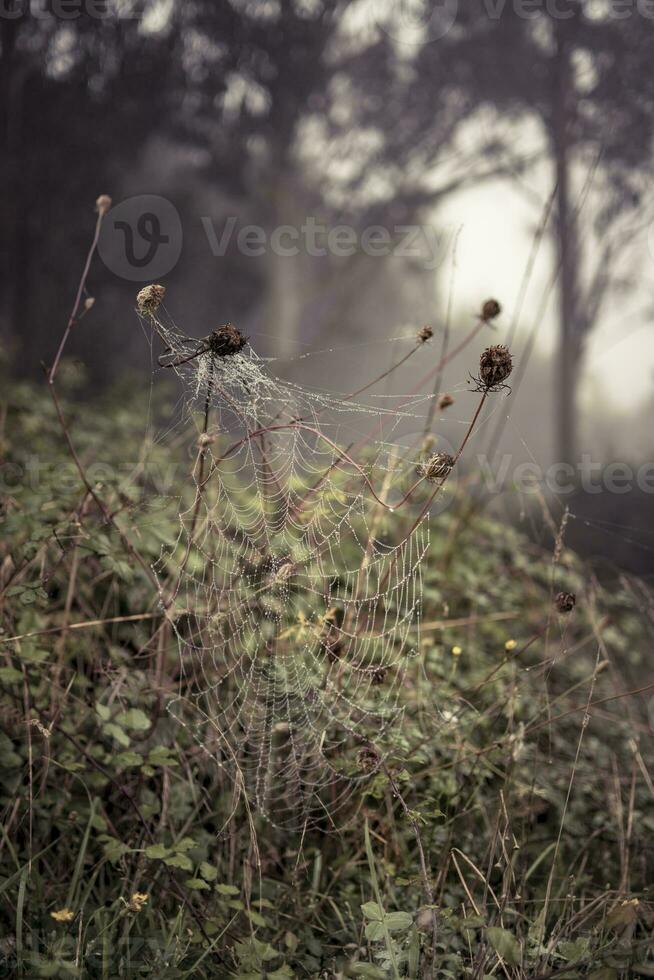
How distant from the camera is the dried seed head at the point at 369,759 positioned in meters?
1.58

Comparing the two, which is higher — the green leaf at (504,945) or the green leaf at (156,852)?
the green leaf at (504,945)

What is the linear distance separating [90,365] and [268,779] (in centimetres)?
807

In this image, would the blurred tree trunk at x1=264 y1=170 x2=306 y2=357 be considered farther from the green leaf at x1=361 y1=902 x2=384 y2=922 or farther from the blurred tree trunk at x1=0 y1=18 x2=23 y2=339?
the green leaf at x1=361 y1=902 x2=384 y2=922

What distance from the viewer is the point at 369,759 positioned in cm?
156

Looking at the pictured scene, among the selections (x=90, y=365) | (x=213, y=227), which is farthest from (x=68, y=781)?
(x=213, y=227)

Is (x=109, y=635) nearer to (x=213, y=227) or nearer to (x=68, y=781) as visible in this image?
(x=68, y=781)

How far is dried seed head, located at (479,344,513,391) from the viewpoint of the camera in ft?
4.27

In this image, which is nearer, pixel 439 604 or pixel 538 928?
pixel 538 928

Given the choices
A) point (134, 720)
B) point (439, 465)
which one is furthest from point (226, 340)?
point (134, 720)

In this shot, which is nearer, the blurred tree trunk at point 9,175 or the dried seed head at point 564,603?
the dried seed head at point 564,603

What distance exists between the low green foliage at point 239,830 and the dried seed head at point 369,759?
0.12ft

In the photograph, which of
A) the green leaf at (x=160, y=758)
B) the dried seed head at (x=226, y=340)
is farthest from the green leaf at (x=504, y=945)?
the dried seed head at (x=226, y=340)

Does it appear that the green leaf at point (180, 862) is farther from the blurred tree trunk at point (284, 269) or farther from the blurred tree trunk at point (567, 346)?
the blurred tree trunk at point (567, 346)

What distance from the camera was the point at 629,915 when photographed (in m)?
1.33
